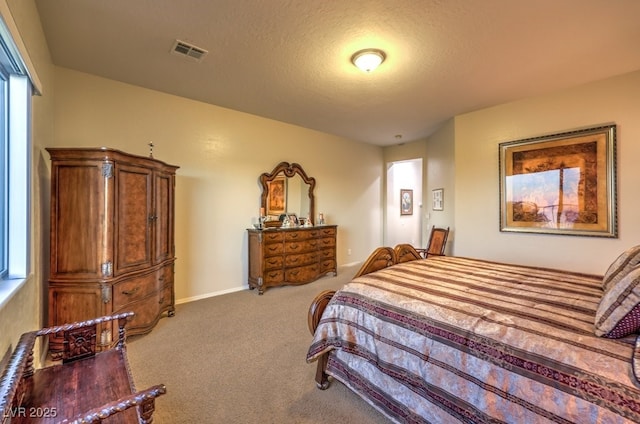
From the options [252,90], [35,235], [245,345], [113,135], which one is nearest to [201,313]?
[245,345]

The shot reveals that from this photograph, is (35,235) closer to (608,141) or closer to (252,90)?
(252,90)

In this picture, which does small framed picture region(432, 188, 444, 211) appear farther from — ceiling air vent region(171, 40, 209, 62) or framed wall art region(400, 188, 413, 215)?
ceiling air vent region(171, 40, 209, 62)

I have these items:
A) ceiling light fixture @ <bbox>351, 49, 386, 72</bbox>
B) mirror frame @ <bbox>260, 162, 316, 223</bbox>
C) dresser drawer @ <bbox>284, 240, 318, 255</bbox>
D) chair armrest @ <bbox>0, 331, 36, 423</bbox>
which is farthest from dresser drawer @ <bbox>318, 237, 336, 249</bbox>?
chair armrest @ <bbox>0, 331, 36, 423</bbox>

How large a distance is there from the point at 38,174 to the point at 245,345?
7.28 feet

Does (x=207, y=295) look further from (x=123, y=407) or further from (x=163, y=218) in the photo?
(x=123, y=407)

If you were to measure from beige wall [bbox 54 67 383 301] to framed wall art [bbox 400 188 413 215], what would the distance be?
271 centimetres

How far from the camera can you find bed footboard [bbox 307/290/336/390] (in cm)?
193

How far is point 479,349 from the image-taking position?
1.26 meters

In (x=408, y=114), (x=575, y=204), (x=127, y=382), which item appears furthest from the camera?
(x=408, y=114)

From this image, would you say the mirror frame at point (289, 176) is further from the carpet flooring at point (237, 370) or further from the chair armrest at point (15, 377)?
the chair armrest at point (15, 377)

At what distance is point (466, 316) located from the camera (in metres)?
1.42

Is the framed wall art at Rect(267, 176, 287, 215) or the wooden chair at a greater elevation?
the framed wall art at Rect(267, 176, 287, 215)

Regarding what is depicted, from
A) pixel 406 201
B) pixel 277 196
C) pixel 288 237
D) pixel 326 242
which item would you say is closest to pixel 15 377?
pixel 288 237

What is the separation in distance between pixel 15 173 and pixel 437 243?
4730mm
